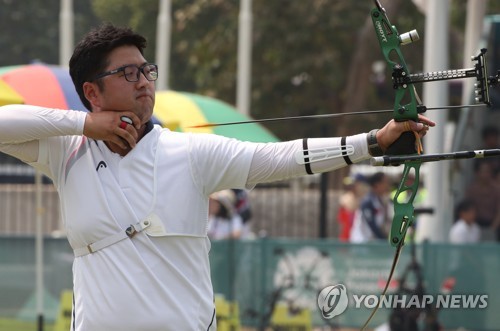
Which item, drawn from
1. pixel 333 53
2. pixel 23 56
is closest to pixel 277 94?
pixel 333 53

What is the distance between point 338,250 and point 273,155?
8.25 meters

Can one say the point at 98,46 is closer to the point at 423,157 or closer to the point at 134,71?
the point at 134,71

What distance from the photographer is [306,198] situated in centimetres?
2105

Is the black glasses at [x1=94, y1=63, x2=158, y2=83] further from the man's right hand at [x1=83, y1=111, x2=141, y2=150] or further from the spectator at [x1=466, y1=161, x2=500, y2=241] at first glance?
the spectator at [x1=466, y1=161, x2=500, y2=241]

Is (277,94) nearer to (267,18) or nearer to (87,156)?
(267,18)

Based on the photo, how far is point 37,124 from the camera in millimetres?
5000

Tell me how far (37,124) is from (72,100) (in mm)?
5355

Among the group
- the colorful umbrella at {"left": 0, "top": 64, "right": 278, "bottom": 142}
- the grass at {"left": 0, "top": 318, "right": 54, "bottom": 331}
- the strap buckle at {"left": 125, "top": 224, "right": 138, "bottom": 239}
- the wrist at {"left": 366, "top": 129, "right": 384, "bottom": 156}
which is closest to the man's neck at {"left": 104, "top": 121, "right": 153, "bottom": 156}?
the strap buckle at {"left": 125, "top": 224, "right": 138, "bottom": 239}

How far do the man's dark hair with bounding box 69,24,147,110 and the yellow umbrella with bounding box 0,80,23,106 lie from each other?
13.1ft

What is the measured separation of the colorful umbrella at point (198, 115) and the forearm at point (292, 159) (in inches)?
232

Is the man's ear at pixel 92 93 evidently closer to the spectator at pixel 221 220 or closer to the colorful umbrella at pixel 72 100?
the colorful umbrella at pixel 72 100

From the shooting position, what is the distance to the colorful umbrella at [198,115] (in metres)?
11.2

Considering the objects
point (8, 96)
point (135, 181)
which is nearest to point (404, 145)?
point (135, 181)

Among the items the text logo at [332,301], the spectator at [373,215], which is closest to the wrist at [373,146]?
the text logo at [332,301]
